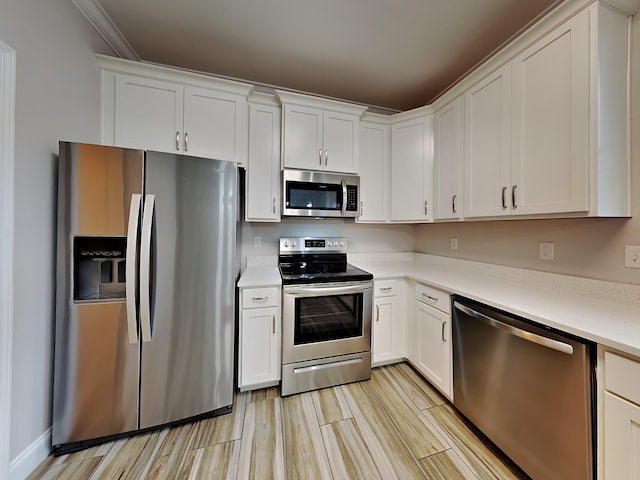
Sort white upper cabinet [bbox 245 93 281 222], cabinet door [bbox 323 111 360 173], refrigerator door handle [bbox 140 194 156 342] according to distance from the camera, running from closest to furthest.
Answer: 1. refrigerator door handle [bbox 140 194 156 342]
2. white upper cabinet [bbox 245 93 281 222]
3. cabinet door [bbox 323 111 360 173]

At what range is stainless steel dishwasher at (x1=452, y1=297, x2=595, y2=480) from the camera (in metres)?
1.02

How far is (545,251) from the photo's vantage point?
5.49 feet

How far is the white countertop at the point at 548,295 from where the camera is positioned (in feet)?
3.34

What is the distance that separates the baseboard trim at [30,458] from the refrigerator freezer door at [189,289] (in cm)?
47

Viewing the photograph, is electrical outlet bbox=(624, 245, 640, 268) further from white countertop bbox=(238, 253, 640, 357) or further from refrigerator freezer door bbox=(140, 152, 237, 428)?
refrigerator freezer door bbox=(140, 152, 237, 428)

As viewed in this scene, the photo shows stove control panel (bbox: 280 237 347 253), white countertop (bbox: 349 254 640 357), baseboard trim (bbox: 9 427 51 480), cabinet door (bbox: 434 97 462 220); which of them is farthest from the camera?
stove control panel (bbox: 280 237 347 253)

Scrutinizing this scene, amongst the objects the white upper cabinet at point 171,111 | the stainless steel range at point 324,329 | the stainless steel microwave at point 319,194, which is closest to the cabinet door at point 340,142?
the stainless steel microwave at point 319,194

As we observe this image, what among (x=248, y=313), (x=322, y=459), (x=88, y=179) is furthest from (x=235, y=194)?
(x=322, y=459)

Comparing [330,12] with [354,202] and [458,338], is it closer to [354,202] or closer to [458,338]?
[354,202]

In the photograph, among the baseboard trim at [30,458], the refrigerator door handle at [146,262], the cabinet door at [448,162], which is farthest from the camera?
the cabinet door at [448,162]

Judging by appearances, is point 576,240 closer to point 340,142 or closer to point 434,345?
point 434,345

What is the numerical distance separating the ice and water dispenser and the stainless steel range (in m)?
1.05

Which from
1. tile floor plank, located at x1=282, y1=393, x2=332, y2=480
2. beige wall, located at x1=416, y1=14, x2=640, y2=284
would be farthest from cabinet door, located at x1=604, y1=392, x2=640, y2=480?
tile floor plank, located at x1=282, y1=393, x2=332, y2=480

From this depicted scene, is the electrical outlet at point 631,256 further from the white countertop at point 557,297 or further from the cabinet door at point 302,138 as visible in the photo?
the cabinet door at point 302,138
